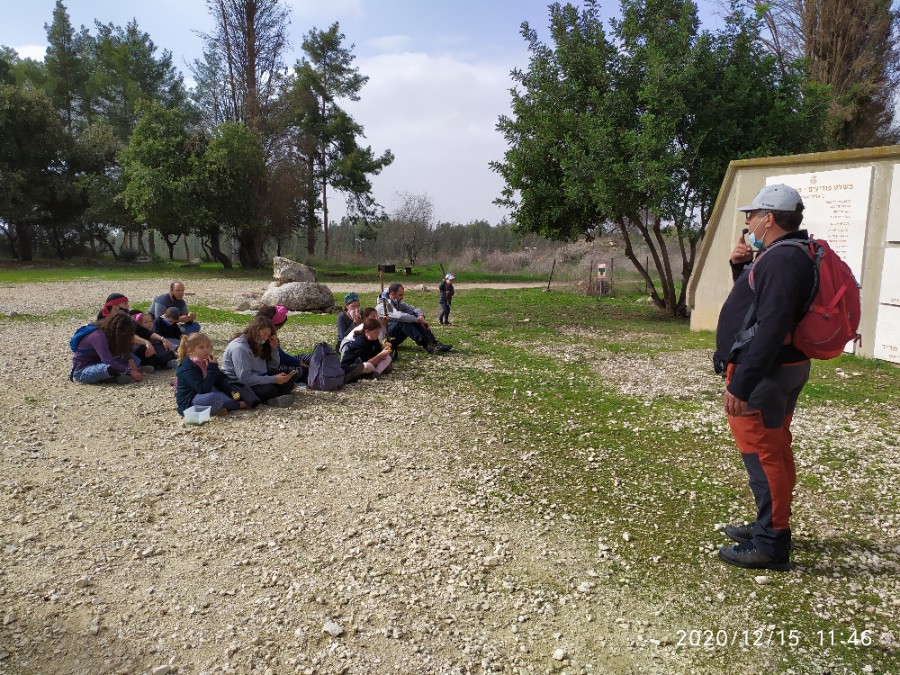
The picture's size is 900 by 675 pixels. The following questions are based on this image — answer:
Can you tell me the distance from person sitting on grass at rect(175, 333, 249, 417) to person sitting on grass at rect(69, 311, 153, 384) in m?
1.78

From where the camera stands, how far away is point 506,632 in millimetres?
3334

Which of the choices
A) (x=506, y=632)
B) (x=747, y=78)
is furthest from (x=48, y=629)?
(x=747, y=78)

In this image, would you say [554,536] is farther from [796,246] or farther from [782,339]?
[796,246]

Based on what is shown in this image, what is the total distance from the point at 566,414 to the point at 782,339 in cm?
404

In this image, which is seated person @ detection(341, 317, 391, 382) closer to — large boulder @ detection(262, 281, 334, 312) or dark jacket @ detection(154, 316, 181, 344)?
dark jacket @ detection(154, 316, 181, 344)

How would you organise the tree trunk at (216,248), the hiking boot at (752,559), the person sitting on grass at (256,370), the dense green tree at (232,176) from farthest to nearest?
the tree trunk at (216,248), the dense green tree at (232,176), the person sitting on grass at (256,370), the hiking boot at (752,559)

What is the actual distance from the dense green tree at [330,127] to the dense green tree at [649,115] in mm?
26021

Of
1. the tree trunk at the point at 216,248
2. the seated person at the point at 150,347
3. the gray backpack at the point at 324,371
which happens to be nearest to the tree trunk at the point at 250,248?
the tree trunk at the point at 216,248

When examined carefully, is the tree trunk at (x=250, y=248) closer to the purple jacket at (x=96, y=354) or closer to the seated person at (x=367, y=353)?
the purple jacket at (x=96, y=354)

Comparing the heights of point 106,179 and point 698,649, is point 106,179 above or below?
above

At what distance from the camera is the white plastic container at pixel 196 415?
684 centimetres

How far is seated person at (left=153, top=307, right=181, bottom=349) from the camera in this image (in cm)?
1004

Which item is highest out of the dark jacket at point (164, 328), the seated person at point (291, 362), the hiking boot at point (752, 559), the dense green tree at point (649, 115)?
the dense green tree at point (649, 115)
